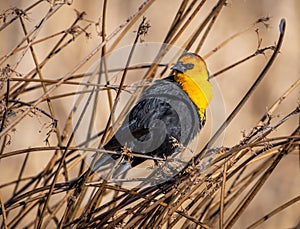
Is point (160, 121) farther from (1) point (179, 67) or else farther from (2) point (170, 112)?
(1) point (179, 67)

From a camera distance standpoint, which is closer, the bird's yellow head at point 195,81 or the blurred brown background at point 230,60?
the bird's yellow head at point 195,81

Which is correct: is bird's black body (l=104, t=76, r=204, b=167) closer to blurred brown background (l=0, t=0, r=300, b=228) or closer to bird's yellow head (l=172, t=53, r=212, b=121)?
bird's yellow head (l=172, t=53, r=212, b=121)

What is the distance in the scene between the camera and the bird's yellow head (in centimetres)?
142

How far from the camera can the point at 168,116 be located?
146 centimetres

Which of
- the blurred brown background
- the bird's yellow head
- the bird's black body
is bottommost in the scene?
the bird's black body

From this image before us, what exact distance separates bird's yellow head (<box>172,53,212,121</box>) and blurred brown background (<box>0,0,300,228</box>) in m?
1.50

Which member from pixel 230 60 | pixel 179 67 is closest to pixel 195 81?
pixel 179 67

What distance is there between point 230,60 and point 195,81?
1.98 metres

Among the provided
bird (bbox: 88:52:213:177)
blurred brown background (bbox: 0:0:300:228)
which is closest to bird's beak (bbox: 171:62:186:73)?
bird (bbox: 88:52:213:177)

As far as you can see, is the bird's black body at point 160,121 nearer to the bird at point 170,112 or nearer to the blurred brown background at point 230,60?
the bird at point 170,112

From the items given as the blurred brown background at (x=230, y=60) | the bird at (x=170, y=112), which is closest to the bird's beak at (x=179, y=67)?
the bird at (x=170, y=112)

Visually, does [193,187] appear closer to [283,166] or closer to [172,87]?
[172,87]

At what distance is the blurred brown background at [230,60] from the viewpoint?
3.02 m

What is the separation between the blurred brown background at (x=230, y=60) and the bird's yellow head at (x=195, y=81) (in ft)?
4.94
